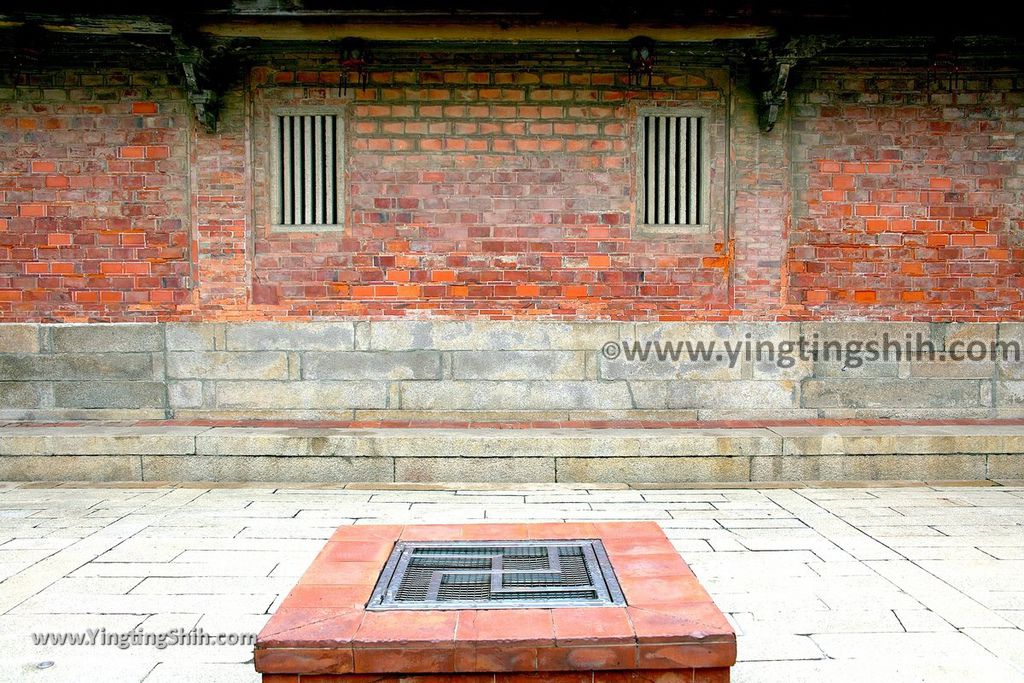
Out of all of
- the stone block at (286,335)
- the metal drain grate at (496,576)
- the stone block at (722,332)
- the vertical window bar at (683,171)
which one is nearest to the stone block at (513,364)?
the stone block at (722,332)

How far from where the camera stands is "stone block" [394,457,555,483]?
5.96m

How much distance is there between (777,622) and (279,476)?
165 inches

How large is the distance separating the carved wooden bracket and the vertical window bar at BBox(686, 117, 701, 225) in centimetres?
61

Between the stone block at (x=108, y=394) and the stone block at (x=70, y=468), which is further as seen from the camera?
the stone block at (x=108, y=394)

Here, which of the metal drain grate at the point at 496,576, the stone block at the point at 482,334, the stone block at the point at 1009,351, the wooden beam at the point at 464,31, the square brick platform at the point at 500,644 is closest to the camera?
the square brick platform at the point at 500,644

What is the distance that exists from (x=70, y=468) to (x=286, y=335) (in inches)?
81.4

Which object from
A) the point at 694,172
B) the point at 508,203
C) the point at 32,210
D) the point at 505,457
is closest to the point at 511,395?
the point at 505,457

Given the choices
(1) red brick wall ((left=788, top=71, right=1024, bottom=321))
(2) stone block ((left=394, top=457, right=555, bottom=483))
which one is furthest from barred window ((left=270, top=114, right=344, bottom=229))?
(1) red brick wall ((left=788, top=71, right=1024, bottom=321))

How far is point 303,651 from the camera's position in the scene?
79.6 inches

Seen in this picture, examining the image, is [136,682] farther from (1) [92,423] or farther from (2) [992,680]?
(1) [92,423]

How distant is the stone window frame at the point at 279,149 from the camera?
269 inches

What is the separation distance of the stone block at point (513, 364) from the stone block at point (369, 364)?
0.25m

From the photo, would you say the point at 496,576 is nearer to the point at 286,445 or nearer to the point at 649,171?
the point at 286,445

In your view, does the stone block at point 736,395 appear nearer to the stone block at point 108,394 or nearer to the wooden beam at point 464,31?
the wooden beam at point 464,31
